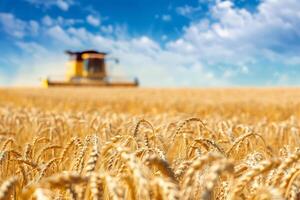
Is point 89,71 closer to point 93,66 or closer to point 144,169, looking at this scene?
point 93,66

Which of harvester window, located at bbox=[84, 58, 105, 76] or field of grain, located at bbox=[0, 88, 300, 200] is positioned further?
harvester window, located at bbox=[84, 58, 105, 76]

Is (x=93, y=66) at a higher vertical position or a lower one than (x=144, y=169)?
Result: higher

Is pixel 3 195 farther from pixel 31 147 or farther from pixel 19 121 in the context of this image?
pixel 19 121

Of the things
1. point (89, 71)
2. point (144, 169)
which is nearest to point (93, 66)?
point (89, 71)

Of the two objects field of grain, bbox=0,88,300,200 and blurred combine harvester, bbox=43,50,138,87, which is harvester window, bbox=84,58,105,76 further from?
field of grain, bbox=0,88,300,200

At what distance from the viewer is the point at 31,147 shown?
2.86 meters

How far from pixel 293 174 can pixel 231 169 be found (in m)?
0.37

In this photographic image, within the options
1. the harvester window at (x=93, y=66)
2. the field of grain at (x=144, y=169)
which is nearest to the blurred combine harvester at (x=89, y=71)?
the harvester window at (x=93, y=66)

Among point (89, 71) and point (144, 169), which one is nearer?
point (144, 169)

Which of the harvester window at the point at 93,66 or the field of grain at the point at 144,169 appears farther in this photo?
the harvester window at the point at 93,66

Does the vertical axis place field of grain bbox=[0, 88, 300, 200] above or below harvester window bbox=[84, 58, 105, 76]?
below

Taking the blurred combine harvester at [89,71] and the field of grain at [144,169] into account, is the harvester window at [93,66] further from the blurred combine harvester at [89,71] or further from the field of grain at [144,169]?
the field of grain at [144,169]

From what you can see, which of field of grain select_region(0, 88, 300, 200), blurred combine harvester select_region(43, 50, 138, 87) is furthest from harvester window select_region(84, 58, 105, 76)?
field of grain select_region(0, 88, 300, 200)

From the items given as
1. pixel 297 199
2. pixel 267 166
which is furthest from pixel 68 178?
pixel 297 199
